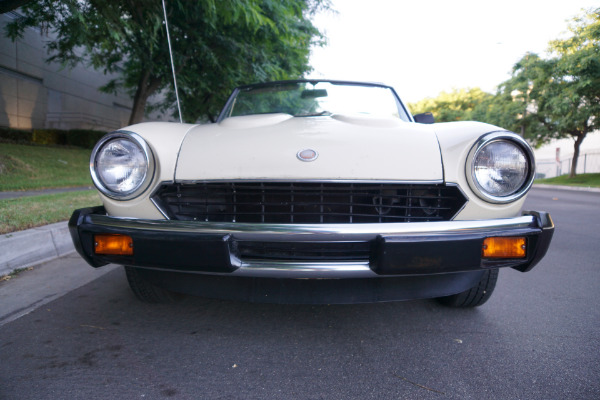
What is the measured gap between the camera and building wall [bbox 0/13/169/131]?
1357cm

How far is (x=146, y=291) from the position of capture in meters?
2.05

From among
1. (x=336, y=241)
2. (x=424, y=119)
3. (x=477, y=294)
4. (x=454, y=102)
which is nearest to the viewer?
(x=336, y=241)

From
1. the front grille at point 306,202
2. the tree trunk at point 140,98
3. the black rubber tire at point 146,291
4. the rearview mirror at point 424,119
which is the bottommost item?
the black rubber tire at point 146,291

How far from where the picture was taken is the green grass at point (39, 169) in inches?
276

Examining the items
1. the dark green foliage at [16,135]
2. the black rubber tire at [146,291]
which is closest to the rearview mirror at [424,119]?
the black rubber tire at [146,291]

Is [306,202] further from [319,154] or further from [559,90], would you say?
[559,90]

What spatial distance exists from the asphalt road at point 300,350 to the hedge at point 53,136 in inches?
552

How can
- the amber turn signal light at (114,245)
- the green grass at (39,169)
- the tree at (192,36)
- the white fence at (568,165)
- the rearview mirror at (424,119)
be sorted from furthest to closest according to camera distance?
the white fence at (568,165), the green grass at (39,169), the tree at (192,36), the rearview mirror at (424,119), the amber turn signal light at (114,245)

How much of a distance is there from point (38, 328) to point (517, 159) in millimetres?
2493

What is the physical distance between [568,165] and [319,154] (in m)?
33.4

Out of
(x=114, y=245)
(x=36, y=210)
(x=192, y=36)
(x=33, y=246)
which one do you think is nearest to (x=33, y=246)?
(x=33, y=246)

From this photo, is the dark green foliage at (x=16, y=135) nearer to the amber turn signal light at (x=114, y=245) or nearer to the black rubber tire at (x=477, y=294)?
the amber turn signal light at (x=114, y=245)

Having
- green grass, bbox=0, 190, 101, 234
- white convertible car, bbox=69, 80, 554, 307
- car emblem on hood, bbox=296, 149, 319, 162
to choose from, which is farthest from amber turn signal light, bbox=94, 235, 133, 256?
green grass, bbox=0, 190, 101, 234

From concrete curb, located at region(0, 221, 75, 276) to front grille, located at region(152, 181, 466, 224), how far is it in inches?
83.0
